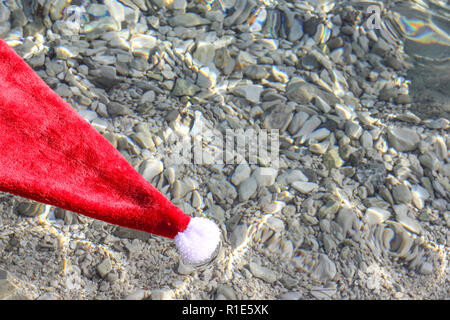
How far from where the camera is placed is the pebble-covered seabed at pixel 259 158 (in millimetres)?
1177

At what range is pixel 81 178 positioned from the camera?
3.13 feet

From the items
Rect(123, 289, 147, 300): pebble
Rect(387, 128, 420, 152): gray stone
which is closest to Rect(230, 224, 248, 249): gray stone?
Rect(123, 289, 147, 300): pebble

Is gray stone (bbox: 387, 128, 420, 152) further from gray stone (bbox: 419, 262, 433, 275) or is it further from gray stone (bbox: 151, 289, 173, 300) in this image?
gray stone (bbox: 151, 289, 173, 300)

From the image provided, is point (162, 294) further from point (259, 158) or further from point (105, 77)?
point (105, 77)

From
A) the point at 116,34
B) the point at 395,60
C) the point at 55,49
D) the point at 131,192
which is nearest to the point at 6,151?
the point at 131,192

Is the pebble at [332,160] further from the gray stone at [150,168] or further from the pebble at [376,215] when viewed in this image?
the gray stone at [150,168]

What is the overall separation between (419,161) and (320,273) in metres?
0.53

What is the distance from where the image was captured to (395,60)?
5.49ft

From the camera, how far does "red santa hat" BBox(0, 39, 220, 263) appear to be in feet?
3.03

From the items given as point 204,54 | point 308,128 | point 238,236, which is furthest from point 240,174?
point 204,54

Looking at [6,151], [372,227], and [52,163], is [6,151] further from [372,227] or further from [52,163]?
[372,227]

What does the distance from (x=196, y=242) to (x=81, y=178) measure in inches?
11.2

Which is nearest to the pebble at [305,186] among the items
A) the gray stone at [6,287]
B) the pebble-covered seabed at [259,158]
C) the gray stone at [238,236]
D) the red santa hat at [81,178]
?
the pebble-covered seabed at [259,158]
